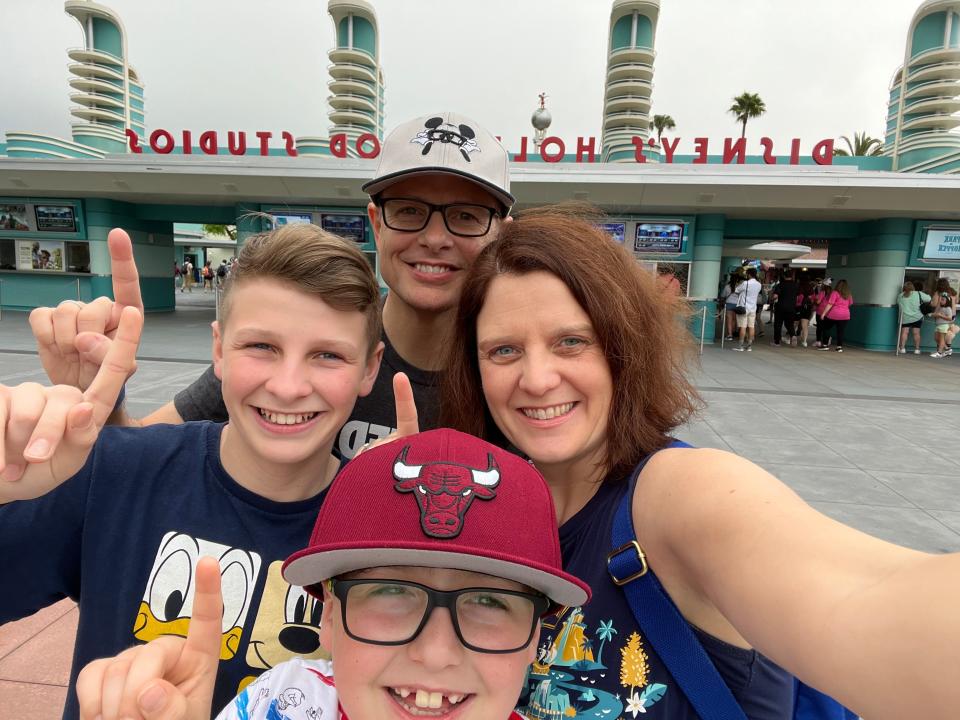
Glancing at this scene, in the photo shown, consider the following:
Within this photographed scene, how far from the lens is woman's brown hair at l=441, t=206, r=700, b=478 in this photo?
1452mm

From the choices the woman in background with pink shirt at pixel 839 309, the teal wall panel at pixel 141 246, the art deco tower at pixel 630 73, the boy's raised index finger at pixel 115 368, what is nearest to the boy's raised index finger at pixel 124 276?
the boy's raised index finger at pixel 115 368

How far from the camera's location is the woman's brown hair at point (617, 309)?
4.76ft

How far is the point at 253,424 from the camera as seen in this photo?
1.45m

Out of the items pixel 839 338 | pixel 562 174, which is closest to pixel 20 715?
pixel 562 174

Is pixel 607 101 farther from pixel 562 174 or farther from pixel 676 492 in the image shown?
pixel 676 492

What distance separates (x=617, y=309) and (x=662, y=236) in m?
13.8

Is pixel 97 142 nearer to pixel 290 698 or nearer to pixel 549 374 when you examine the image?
pixel 549 374

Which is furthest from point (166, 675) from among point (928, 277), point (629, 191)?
point (928, 277)

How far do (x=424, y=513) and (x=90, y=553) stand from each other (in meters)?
1.01

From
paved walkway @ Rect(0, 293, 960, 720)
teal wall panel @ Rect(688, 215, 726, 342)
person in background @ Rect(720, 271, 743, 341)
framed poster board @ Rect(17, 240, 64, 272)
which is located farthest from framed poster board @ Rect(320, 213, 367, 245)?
person in background @ Rect(720, 271, 743, 341)

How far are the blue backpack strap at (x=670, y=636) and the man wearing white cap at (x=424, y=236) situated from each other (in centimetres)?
104

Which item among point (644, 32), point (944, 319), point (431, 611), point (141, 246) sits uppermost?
point (644, 32)

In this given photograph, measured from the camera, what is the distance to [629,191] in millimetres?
13141

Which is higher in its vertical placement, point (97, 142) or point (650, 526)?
point (97, 142)
